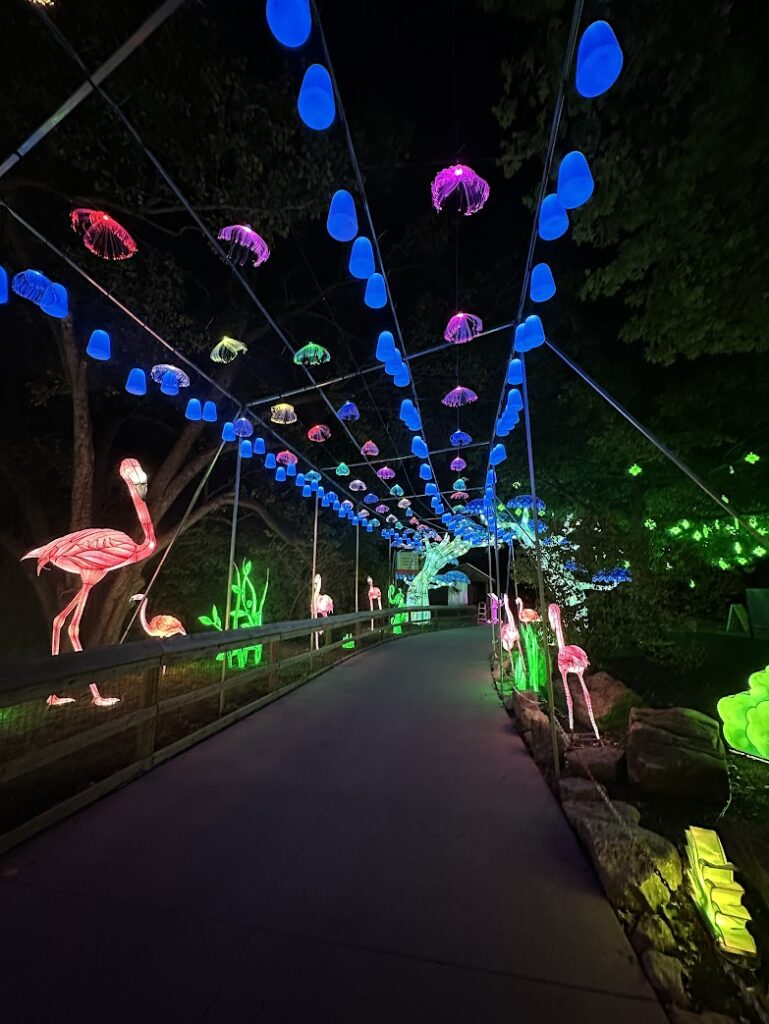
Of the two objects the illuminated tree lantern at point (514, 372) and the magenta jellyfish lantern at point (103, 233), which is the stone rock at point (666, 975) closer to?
the illuminated tree lantern at point (514, 372)

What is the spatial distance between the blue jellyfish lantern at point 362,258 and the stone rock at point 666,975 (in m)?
4.36

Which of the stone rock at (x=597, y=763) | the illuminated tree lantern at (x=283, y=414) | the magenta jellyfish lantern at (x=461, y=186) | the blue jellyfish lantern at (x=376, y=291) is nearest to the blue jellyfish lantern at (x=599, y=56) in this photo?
the magenta jellyfish lantern at (x=461, y=186)

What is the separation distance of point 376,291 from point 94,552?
456 cm

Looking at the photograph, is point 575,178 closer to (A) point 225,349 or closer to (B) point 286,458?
(A) point 225,349

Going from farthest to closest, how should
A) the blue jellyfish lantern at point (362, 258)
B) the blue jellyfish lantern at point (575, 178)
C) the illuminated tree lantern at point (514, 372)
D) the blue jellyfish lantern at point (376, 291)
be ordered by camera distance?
the illuminated tree lantern at point (514, 372), the blue jellyfish lantern at point (376, 291), the blue jellyfish lantern at point (362, 258), the blue jellyfish lantern at point (575, 178)

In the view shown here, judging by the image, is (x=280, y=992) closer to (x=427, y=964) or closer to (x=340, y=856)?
(x=427, y=964)

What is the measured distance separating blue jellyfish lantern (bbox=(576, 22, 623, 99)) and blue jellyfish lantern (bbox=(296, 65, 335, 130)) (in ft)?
4.37

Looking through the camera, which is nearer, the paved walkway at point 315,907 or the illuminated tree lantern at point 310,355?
the paved walkway at point 315,907

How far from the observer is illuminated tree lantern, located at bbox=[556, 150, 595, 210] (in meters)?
2.83

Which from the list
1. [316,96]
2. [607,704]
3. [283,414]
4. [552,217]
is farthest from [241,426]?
[607,704]

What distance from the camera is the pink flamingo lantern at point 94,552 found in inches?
216

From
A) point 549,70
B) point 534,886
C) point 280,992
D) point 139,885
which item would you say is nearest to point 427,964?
point 280,992

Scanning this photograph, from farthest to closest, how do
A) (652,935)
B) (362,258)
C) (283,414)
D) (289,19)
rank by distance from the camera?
(283,414) < (362,258) < (289,19) < (652,935)

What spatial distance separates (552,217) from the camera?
3.21m
